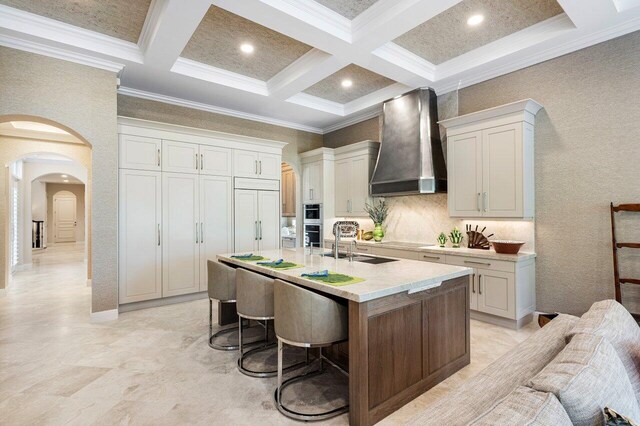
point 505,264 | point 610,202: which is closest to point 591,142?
point 610,202

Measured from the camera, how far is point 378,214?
18.1ft

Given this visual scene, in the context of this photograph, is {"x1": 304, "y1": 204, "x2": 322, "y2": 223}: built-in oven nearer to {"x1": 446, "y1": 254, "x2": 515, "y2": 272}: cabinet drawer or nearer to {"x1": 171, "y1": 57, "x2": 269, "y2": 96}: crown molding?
{"x1": 171, "y1": 57, "x2": 269, "y2": 96}: crown molding

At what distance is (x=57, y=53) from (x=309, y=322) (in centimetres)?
404

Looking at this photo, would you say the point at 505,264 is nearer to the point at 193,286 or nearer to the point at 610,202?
the point at 610,202

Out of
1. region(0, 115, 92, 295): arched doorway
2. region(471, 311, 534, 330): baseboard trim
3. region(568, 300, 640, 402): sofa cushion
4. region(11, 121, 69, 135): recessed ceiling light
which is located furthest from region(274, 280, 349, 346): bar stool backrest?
region(11, 121, 69, 135): recessed ceiling light

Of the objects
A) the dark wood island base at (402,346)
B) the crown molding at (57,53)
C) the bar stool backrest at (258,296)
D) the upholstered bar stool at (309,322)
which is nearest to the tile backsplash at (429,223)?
the dark wood island base at (402,346)

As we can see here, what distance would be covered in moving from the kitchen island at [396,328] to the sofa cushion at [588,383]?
3.25 ft

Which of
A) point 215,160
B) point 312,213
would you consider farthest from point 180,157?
point 312,213

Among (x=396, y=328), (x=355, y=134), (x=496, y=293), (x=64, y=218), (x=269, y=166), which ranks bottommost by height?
(x=496, y=293)

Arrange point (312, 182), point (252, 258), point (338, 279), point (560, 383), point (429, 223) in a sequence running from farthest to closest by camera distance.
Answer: point (312, 182) → point (429, 223) → point (252, 258) → point (338, 279) → point (560, 383)

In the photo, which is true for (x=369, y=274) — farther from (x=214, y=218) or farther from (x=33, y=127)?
(x=33, y=127)

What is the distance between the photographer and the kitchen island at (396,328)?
1.93 m

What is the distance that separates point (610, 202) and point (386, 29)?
9.48 ft

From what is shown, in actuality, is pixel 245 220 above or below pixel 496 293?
above
